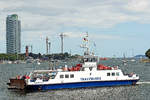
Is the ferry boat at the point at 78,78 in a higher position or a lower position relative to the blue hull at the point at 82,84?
higher

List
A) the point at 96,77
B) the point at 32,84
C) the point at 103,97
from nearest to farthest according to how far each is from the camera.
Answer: the point at 103,97 → the point at 32,84 → the point at 96,77

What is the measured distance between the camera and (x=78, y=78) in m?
63.1

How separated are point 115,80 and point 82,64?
22.8 feet

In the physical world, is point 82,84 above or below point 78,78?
below

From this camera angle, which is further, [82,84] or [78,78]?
[82,84]

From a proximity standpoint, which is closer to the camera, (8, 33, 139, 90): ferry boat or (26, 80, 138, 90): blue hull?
(26, 80, 138, 90): blue hull

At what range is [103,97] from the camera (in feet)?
182

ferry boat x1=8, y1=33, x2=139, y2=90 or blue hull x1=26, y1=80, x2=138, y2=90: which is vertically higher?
ferry boat x1=8, y1=33, x2=139, y2=90

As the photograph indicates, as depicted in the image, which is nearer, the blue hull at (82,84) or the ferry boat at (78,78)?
the blue hull at (82,84)

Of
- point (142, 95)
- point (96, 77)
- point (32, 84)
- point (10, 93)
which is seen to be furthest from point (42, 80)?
point (142, 95)

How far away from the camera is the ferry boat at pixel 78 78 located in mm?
61188

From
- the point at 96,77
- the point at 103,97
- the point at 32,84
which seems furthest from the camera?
the point at 96,77

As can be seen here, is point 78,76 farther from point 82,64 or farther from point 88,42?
point 88,42

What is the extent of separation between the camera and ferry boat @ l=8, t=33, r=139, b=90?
61.2 meters
